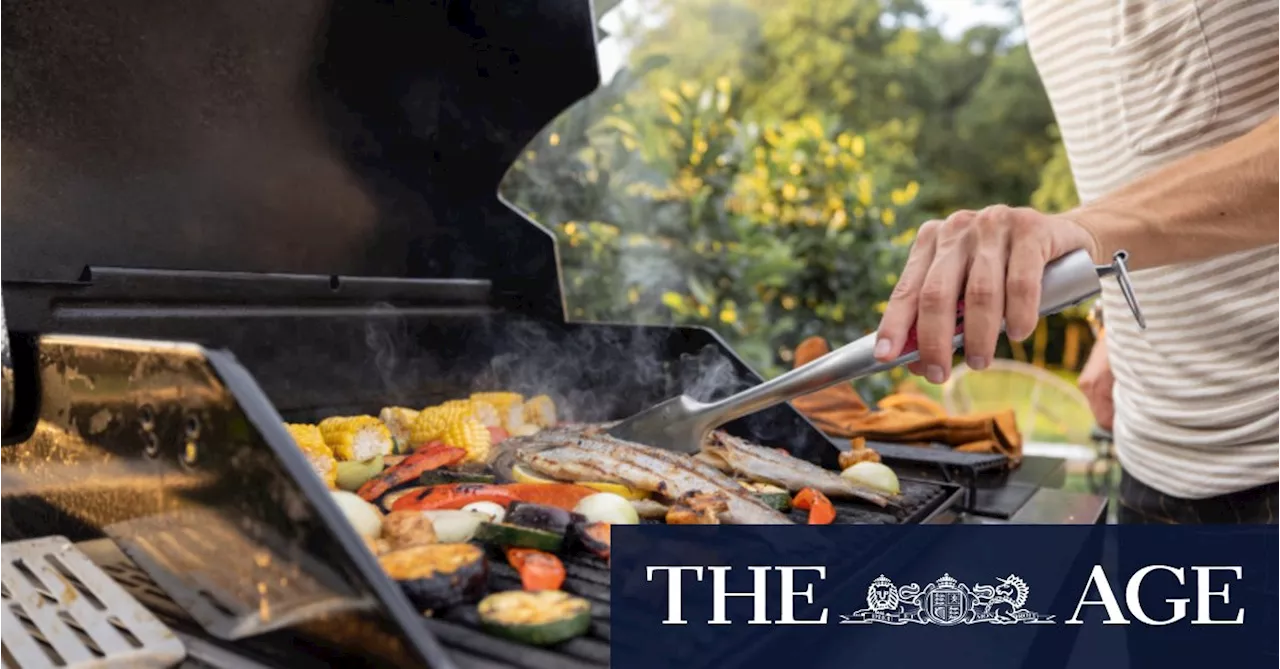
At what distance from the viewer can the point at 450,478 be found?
1176 millimetres

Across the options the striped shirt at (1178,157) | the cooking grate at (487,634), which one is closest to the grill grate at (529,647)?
the cooking grate at (487,634)

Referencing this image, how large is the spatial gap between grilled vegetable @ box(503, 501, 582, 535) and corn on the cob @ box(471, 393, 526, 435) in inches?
19.6

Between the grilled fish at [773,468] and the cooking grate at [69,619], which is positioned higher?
the cooking grate at [69,619]

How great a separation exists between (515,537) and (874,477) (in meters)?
0.56

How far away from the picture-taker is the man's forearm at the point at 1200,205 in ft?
3.35

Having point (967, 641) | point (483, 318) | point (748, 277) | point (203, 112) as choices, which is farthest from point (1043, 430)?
point (203, 112)

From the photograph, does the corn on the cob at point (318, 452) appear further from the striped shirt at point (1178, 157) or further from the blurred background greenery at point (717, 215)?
the striped shirt at point (1178, 157)

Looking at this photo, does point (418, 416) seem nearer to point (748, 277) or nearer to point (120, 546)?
point (120, 546)

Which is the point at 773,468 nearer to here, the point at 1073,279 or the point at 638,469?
the point at 638,469

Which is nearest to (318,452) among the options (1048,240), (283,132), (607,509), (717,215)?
(607,509)

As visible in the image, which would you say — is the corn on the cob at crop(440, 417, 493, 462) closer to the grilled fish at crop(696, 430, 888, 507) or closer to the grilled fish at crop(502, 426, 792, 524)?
the grilled fish at crop(502, 426, 792, 524)

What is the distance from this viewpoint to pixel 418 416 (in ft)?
4.50

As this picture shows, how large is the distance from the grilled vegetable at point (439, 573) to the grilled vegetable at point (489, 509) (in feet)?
0.52

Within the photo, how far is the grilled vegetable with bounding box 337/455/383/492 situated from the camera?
3.78 ft
